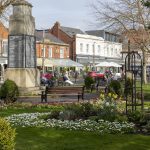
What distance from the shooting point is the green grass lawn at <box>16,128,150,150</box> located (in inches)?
388

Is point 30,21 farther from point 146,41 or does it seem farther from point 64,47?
point 64,47

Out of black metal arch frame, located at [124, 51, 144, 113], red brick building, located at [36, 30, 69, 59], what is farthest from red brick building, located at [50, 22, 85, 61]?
black metal arch frame, located at [124, 51, 144, 113]

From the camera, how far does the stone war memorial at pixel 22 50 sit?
25.2 metres

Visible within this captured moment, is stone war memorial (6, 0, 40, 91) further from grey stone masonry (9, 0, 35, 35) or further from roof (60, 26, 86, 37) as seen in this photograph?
roof (60, 26, 86, 37)

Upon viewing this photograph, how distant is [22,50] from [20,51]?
139mm

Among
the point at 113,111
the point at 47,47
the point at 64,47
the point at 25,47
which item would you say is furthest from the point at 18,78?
the point at 64,47

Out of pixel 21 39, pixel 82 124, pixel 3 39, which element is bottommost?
pixel 82 124

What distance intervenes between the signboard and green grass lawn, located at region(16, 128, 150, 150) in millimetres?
13441

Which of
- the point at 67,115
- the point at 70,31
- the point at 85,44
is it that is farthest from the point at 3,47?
the point at 67,115

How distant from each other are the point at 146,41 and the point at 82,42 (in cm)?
4266

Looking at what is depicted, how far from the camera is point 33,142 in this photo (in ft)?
34.5

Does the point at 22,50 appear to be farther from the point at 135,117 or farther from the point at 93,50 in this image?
the point at 93,50

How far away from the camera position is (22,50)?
25.2m

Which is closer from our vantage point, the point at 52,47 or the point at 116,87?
the point at 116,87
